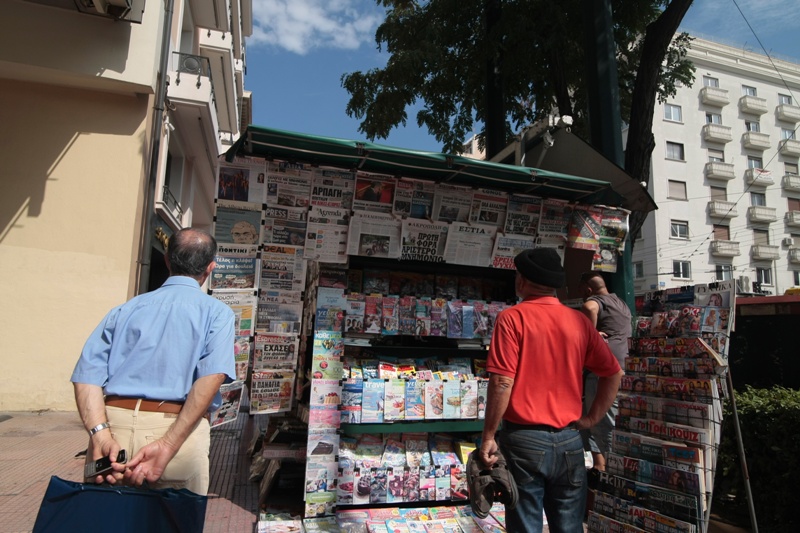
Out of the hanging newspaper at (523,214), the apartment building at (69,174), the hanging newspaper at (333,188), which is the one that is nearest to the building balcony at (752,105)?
the apartment building at (69,174)

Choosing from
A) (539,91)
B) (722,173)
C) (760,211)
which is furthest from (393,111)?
(760,211)

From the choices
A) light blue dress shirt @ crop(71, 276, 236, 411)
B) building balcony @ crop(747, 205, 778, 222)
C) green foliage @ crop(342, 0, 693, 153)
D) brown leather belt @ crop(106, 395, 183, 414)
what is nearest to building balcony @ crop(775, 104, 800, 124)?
building balcony @ crop(747, 205, 778, 222)

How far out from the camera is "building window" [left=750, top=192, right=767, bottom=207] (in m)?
35.8

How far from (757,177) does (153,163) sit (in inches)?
1551

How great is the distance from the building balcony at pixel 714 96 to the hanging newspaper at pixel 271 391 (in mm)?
39773

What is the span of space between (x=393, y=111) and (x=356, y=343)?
6987 mm

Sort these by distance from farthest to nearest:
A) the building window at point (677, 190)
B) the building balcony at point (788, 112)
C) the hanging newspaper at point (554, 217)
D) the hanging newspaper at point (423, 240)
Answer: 1. the building balcony at point (788, 112)
2. the building window at point (677, 190)
3. the hanging newspaper at point (554, 217)
4. the hanging newspaper at point (423, 240)

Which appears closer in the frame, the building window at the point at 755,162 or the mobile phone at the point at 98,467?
the mobile phone at the point at 98,467

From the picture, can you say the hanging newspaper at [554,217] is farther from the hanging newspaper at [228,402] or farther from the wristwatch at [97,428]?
the wristwatch at [97,428]

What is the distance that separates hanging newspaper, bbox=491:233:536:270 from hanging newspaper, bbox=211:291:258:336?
1950mm

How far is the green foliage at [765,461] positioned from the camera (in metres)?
3.60

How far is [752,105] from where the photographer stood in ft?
117

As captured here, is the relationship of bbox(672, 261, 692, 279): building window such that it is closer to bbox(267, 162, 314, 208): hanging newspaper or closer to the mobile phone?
bbox(267, 162, 314, 208): hanging newspaper

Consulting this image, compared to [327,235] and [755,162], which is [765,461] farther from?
[755,162]
